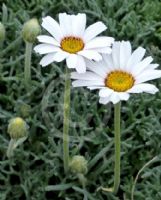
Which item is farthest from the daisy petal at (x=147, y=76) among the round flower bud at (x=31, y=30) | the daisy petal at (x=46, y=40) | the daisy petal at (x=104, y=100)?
the round flower bud at (x=31, y=30)

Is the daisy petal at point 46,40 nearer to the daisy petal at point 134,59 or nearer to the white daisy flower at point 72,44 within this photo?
the white daisy flower at point 72,44

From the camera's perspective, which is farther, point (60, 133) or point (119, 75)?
point (60, 133)

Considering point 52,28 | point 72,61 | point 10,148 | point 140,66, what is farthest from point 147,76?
point 10,148

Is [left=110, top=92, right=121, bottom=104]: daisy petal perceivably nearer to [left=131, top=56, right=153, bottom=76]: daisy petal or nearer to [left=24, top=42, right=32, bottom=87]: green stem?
[left=131, top=56, right=153, bottom=76]: daisy petal

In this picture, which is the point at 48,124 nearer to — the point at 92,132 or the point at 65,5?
the point at 92,132

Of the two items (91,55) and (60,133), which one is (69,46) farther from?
(60,133)

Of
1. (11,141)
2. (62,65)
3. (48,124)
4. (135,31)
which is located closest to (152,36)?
(135,31)
